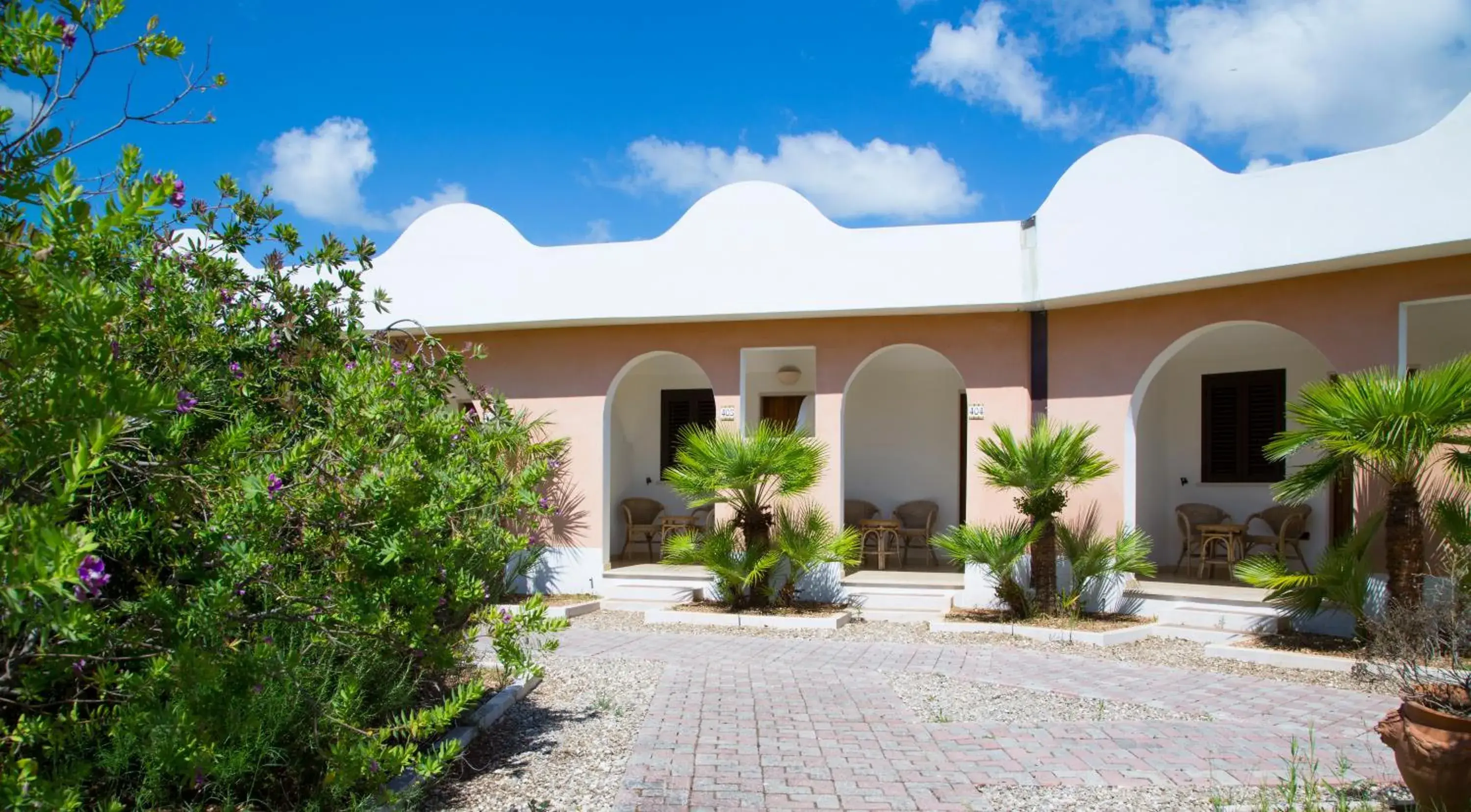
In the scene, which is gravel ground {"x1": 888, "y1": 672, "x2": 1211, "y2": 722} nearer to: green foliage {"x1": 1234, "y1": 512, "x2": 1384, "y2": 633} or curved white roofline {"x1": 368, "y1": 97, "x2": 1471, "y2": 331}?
green foliage {"x1": 1234, "y1": 512, "x2": 1384, "y2": 633}

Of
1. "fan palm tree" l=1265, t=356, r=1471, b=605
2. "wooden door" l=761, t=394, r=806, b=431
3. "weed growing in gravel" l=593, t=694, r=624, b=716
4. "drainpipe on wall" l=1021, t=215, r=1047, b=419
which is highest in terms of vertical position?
"drainpipe on wall" l=1021, t=215, r=1047, b=419

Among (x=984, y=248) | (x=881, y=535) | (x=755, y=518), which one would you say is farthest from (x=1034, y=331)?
(x=755, y=518)

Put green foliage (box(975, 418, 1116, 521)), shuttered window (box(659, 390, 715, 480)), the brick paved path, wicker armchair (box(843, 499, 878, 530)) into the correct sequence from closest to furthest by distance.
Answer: the brick paved path, green foliage (box(975, 418, 1116, 521)), wicker armchair (box(843, 499, 878, 530)), shuttered window (box(659, 390, 715, 480))

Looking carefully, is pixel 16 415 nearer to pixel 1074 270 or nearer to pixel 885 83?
pixel 1074 270

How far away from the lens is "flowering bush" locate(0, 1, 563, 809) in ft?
6.70

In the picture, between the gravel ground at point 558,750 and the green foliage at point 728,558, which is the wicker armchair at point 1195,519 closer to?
the green foliage at point 728,558

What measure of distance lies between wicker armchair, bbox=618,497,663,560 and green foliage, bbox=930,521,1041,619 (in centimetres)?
585

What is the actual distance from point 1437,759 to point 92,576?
583 centimetres

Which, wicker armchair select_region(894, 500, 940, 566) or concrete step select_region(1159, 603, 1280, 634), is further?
wicker armchair select_region(894, 500, 940, 566)

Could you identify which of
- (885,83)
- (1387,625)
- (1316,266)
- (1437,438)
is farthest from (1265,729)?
(885,83)

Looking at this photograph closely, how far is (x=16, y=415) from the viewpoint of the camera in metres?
2.06

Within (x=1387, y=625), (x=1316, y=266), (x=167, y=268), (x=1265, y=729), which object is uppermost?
(x=1316, y=266)

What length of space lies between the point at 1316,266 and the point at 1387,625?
4.13 m

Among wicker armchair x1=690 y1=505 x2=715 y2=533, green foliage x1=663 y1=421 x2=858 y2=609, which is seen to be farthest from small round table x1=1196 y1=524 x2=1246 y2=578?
wicker armchair x1=690 y1=505 x2=715 y2=533
